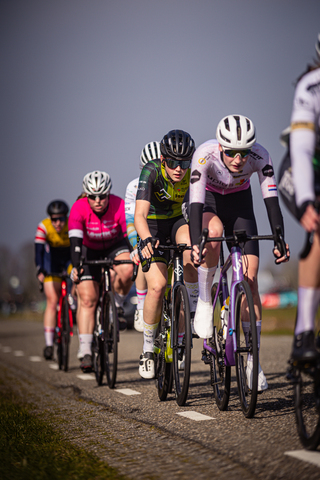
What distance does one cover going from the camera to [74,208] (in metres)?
7.74

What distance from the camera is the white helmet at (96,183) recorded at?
24.7ft

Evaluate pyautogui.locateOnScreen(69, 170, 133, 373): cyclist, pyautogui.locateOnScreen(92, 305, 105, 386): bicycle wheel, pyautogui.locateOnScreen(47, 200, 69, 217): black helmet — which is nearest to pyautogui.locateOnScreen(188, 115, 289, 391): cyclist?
pyautogui.locateOnScreen(92, 305, 105, 386): bicycle wheel

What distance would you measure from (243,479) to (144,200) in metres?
3.28

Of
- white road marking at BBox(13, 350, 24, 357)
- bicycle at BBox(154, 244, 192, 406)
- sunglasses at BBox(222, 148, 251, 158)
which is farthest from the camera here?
white road marking at BBox(13, 350, 24, 357)

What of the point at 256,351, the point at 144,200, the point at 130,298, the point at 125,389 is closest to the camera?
the point at 256,351

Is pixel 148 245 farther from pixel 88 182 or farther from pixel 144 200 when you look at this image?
pixel 88 182

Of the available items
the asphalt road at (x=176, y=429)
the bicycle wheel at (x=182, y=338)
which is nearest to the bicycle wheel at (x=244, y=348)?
the asphalt road at (x=176, y=429)

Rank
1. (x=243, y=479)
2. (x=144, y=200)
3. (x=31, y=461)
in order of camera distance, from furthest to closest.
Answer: (x=144, y=200)
(x=31, y=461)
(x=243, y=479)

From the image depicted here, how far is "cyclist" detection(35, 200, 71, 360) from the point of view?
9914 millimetres

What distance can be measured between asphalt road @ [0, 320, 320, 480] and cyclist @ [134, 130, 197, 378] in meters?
0.72

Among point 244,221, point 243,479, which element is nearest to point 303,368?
point 243,479

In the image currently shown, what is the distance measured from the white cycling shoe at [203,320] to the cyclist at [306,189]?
1.98 metres

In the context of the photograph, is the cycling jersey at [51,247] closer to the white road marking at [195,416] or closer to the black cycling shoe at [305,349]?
the white road marking at [195,416]

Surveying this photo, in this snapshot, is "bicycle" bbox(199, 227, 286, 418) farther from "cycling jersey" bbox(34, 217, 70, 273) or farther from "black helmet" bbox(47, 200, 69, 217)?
"cycling jersey" bbox(34, 217, 70, 273)
